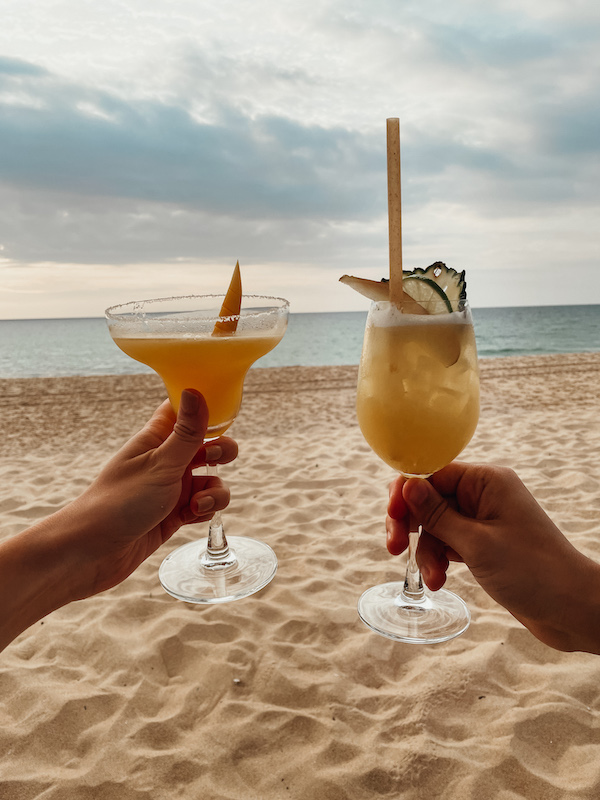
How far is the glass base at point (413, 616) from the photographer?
164 centimetres

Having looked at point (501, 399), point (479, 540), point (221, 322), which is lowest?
point (501, 399)

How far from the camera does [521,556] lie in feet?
4.06

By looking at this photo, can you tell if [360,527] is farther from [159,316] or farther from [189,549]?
[159,316]

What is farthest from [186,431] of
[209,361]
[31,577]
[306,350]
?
[306,350]

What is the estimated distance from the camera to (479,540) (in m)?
1.27

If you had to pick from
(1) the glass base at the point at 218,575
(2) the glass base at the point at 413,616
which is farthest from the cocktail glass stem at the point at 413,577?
(1) the glass base at the point at 218,575

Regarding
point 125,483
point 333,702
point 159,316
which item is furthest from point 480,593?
point 159,316

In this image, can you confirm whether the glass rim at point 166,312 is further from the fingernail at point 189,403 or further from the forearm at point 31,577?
the forearm at point 31,577

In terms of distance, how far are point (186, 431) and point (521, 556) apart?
2.93 feet

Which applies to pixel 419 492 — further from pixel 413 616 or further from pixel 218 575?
pixel 218 575

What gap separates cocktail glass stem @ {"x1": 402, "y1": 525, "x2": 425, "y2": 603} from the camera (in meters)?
1.60

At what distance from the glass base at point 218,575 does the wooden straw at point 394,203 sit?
1150 mm

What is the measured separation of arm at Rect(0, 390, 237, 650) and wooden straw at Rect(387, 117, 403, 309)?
2.02ft

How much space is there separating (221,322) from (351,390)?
6976 millimetres
